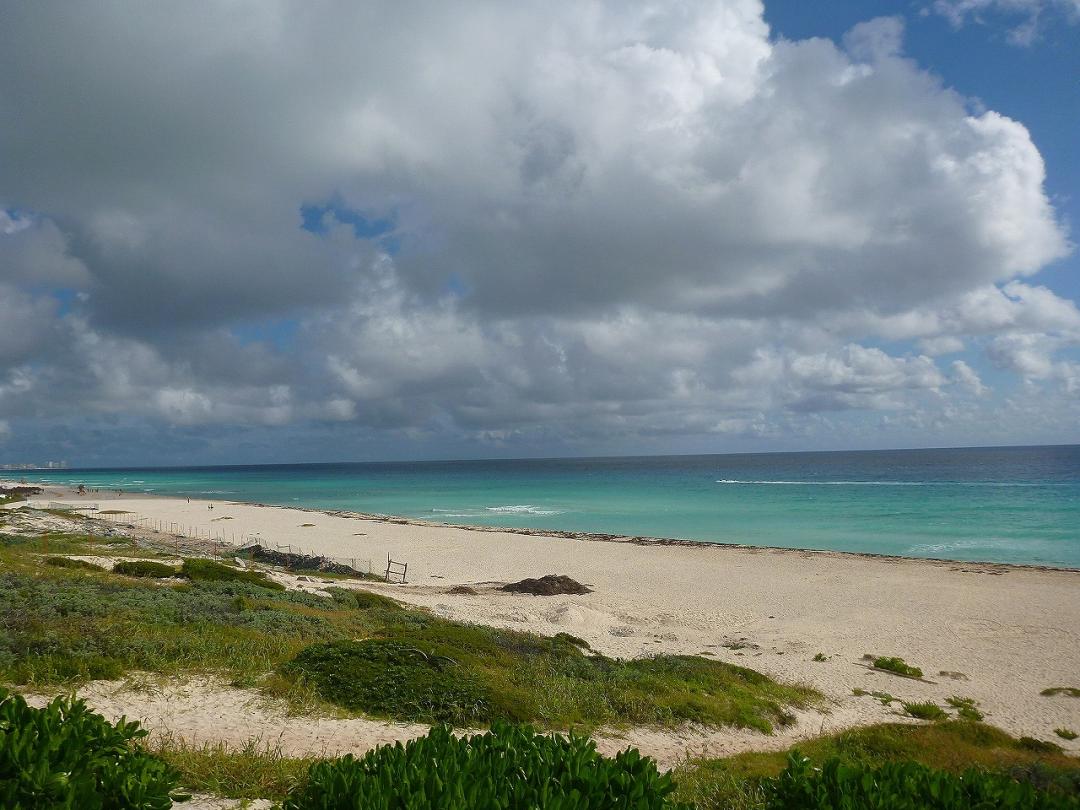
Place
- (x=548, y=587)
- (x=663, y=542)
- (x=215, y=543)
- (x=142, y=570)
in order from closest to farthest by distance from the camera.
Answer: (x=142, y=570), (x=548, y=587), (x=215, y=543), (x=663, y=542)

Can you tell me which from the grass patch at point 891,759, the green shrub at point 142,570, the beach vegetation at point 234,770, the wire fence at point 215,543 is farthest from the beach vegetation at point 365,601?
the grass patch at point 891,759

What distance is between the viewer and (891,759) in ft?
31.1

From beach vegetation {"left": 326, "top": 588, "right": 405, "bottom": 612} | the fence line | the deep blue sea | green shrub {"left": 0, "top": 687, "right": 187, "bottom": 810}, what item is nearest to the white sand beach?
the fence line

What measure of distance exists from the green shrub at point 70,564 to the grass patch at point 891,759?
2019cm

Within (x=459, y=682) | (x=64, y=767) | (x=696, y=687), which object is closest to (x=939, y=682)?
(x=696, y=687)

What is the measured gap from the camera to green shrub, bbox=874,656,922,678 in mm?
17266

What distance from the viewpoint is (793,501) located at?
7500cm

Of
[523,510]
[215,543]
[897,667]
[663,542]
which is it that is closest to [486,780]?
[897,667]

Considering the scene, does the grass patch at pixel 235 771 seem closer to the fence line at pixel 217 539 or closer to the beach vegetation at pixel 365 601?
the beach vegetation at pixel 365 601

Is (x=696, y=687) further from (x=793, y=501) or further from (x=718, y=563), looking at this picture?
(x=793, y=501)

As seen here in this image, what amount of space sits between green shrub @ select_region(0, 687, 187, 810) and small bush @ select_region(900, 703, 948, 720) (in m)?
15.0

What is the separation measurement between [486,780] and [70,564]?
2209cm

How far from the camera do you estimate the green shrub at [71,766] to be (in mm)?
3764

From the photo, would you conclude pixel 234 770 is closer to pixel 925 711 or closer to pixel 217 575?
pixel 925 711
